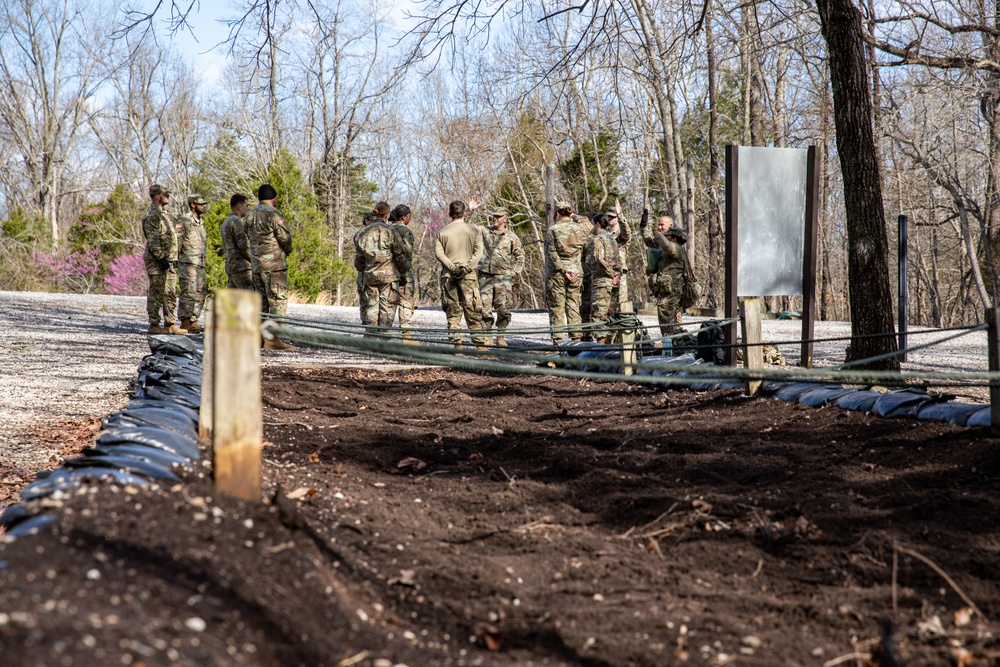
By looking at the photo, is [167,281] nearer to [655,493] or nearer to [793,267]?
[793,267]

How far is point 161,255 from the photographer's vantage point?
12.3 meters

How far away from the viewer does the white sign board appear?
319 inches

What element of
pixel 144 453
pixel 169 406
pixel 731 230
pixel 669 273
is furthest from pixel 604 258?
pixel 144 453

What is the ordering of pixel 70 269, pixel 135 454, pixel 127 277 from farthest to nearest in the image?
pixel 127 277 < pixel 70 269 < pixel 135 454

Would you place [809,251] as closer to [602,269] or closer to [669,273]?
[669,273]

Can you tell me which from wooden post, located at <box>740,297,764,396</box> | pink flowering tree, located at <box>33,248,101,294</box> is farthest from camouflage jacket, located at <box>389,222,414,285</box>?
pink flowering tree, located at <box>33,248,101,294</box>

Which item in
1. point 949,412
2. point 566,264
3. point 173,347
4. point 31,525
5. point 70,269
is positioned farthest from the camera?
point 70,269

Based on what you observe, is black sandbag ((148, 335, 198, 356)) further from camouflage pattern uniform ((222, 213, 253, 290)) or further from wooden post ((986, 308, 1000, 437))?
wooden post ((986, 308, 1000, 437))

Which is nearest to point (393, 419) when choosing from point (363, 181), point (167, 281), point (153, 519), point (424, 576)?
point (424, 576)

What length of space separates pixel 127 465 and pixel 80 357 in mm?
7844

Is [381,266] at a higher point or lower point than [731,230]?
lower

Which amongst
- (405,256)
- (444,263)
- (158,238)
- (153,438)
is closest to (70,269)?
(158,238)

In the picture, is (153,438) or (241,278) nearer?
(153,438)

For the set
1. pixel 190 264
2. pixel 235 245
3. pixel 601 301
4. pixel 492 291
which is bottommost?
pixel 601 301
